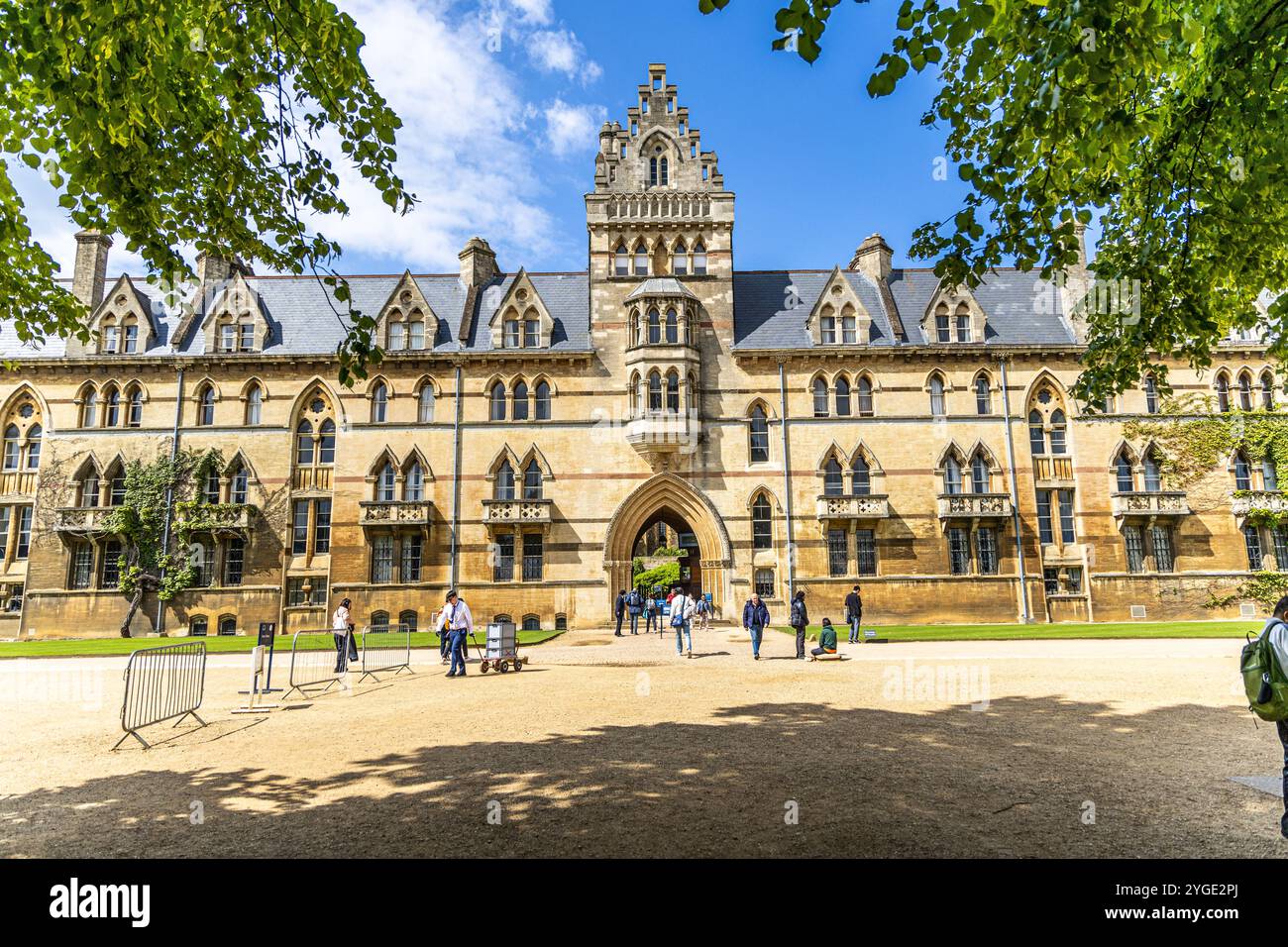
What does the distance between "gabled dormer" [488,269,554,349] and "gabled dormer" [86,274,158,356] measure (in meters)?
15.9

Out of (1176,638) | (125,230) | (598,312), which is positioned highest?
(598,312)

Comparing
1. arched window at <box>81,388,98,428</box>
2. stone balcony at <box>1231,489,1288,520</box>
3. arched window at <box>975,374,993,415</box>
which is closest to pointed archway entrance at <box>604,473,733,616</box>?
arched window at <box>975,374,993,415</box>

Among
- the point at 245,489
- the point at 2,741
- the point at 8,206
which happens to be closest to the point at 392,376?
the point at 245,489

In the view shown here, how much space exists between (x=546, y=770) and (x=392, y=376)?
2748 cm

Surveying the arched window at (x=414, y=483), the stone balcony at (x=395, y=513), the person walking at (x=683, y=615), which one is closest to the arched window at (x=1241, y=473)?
the person walking at (x=683, y=615)

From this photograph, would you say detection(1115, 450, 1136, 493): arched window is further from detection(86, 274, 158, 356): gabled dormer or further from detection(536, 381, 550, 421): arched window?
detection(86, 274, 158, 356): gabled dormer

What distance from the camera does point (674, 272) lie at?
32.8 m

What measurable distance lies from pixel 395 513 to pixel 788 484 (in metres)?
17.0

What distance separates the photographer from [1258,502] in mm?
30984

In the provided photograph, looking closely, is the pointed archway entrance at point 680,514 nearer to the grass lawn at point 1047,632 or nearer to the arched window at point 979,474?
the grass lawn at point 1047,632

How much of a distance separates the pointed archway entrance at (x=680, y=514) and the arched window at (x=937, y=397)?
1107cm

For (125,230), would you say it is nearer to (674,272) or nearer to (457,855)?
(457,855)

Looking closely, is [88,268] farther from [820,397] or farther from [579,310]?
[820,397]

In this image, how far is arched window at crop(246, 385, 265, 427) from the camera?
3216 cm
